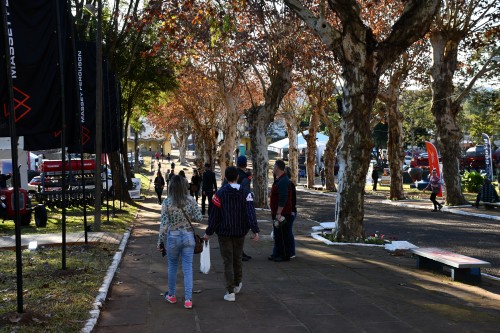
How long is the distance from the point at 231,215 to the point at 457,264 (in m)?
3.71

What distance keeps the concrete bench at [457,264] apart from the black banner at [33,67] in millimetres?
6099

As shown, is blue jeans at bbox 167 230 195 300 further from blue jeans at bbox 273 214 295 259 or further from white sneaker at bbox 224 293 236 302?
blue jeans at bbox 273 214 295 259

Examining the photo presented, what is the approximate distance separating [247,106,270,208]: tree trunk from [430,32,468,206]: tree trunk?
7.52m

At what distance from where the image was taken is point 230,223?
24.7 feet

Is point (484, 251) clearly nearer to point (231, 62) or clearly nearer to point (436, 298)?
point (436, 298)

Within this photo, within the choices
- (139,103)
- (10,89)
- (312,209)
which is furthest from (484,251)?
(139,103)

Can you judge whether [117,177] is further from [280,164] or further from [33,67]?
[33,67]

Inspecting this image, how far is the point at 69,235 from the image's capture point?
46.7ft

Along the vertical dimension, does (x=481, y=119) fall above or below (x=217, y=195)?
above

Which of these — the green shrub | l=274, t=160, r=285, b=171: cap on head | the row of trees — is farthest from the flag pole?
the green shrub

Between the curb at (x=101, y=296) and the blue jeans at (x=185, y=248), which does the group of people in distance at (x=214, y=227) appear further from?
the curb at (x=101, y=296)

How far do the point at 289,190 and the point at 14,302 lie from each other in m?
5.03

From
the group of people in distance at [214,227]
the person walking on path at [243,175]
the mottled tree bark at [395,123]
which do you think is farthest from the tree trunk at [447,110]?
the group of people in distance at [214,227]

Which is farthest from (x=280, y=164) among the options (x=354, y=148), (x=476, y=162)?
(x=476, y=162)
